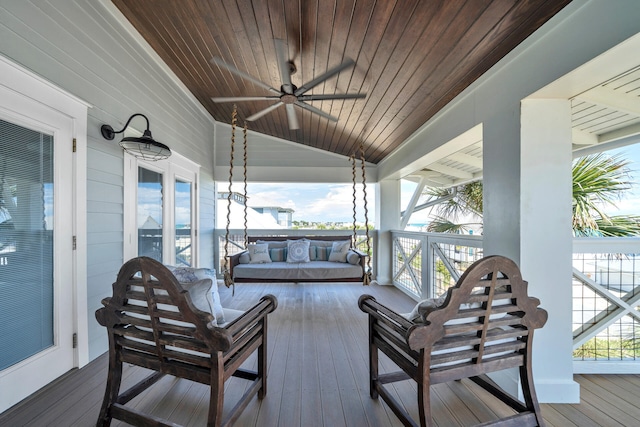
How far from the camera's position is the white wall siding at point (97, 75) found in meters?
1.77

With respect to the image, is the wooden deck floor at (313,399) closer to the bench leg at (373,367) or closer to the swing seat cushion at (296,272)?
the bench leg at (373,367)

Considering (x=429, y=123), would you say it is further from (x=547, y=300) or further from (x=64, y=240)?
(x=64, y=240)

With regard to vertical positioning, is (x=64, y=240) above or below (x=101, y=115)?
below

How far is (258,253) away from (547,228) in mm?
3856

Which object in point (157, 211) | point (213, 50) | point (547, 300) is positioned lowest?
point (547, 300)

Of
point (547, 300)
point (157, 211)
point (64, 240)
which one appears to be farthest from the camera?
point (157, 211)

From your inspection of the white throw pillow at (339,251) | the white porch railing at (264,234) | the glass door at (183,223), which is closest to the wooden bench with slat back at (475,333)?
the white throw pillow at (339,251)

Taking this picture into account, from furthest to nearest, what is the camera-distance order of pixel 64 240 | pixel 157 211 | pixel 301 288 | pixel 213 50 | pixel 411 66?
A: 1. pixel 301 288
2. pixel 157 211
3. pixel 213 50
4. pixel 411 66
5. pixel 64 240

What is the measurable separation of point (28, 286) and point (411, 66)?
3422mm

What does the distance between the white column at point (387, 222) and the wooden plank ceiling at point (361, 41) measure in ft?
5.18

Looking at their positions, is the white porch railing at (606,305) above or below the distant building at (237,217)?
below

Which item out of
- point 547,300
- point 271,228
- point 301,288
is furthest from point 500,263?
point 271,228

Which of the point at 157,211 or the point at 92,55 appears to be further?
the point at 157,211

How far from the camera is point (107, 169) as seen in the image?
8.09ft
